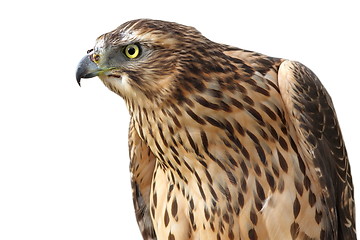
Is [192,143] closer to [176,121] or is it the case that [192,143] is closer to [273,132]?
[176,121]

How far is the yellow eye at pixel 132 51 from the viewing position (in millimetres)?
3738

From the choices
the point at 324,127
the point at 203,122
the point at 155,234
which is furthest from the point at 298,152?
the point at 155,234

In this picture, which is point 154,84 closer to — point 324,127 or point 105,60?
point 105,60

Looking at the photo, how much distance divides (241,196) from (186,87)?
0.68 metres

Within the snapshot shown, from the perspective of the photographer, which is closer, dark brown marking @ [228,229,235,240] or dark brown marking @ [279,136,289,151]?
dark brown marking @ [279,136,289,151]

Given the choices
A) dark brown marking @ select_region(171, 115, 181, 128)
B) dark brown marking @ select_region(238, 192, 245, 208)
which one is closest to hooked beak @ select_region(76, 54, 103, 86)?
dark brown marking @ select_region(171, 115, 181, 128)

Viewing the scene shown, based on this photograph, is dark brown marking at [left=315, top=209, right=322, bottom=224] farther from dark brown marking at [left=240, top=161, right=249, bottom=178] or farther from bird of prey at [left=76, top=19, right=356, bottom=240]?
dark brown marking at [left=240, top=161, right=249, bottom=178]

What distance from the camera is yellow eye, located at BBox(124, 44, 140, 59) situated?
3738mm

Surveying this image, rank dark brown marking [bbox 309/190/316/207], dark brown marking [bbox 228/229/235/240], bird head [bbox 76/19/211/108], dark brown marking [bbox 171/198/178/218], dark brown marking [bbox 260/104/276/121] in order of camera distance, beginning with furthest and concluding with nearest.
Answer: dark brown marking [bbox 171/198/178/218], dark brown marking [bbox 228/229/235/240], dark brown marking [bbox 309/190/316/207], dark brown marking [bbox 260/104/276/121], bird head [bbox 76/19/211/108]

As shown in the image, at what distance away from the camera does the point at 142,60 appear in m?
3.74

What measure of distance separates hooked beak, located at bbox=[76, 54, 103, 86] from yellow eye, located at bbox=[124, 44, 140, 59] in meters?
0.15

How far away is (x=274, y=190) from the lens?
4051mm

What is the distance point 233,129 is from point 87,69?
30.3 inches

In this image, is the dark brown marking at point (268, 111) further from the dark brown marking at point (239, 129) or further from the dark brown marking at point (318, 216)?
the dark brown marking at point (318, 216)
